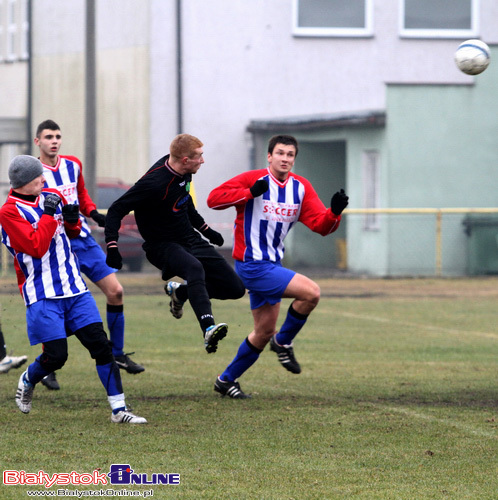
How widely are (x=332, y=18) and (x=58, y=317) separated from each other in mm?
20917

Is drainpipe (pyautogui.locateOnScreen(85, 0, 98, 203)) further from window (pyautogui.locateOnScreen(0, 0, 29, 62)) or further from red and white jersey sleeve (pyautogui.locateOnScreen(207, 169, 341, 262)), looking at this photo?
red and white jersey sleeve (pyautogui.locateOnScreen(207, 169, 341, 262))

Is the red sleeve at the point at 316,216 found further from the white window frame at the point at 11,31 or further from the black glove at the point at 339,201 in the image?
the white window frame at the point at 11,31

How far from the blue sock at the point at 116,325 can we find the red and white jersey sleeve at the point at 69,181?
75cm

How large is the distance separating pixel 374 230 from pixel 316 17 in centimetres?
653

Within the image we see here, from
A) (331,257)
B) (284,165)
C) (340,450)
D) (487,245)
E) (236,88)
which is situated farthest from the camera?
(236,88)

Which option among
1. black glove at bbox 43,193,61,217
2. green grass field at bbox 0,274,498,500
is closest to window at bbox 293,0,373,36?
green grass field at bbox 0,274,498,500

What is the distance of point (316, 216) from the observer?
8.44m

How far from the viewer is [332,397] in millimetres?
8570

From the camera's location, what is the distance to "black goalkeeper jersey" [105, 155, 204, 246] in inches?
303

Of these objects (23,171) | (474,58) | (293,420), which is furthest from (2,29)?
(293,420)

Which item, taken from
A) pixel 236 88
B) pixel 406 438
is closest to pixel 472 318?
pixel 406 438

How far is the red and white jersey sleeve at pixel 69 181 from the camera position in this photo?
8961 millimetres

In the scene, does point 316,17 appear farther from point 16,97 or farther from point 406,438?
point 406,438

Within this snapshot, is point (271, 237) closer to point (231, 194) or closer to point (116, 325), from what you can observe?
point (231, 194)
